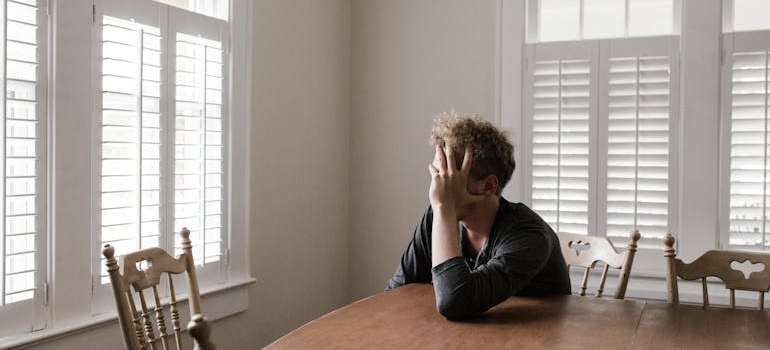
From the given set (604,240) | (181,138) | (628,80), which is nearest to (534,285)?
(604,240)

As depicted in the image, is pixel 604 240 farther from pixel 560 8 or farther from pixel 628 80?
pixel 560 8

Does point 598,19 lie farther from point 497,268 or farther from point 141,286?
point 141,286

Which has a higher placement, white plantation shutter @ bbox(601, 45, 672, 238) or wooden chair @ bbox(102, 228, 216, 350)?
white plantation shutter @ bbox(601, 45, 672, 238)

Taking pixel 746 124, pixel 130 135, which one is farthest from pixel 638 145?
pixel 130 135

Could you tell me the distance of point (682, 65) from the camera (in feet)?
10.8

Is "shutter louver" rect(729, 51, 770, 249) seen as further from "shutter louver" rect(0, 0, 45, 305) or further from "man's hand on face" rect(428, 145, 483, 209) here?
"shutter louver" rect(0, 0, 45, 305)

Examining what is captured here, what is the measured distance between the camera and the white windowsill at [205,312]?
6.78 feet

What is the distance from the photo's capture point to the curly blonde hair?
6.57 feet

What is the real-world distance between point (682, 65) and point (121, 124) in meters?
2.43

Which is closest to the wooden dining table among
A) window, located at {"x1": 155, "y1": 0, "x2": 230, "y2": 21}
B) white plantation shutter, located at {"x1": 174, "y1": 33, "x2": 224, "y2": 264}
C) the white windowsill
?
the white windowsill

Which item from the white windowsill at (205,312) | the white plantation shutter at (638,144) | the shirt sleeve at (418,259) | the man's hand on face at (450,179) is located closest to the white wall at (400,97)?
the white plantation shutter at (638,144)

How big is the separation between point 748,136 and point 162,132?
2470 millimetres

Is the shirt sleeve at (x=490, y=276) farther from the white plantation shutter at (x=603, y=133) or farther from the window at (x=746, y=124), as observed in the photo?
the window at (x=746, y=124)

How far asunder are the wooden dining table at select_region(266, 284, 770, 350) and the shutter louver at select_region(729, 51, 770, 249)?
135 cm
